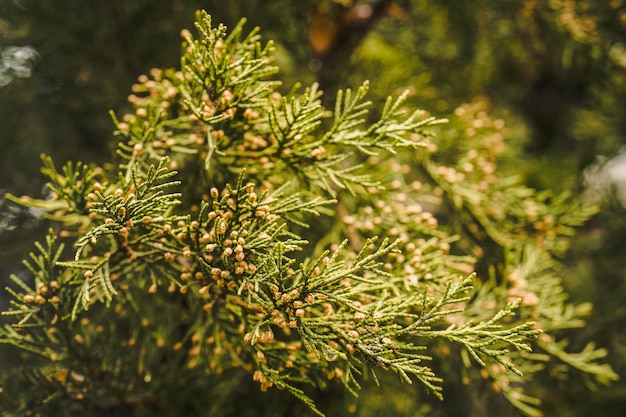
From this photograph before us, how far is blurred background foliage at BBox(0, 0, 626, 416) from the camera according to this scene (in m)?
1.81

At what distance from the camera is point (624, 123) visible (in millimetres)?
2768

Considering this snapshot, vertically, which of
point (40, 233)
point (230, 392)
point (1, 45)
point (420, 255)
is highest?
point (1, 45)

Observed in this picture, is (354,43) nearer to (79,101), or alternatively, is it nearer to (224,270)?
(79,101)

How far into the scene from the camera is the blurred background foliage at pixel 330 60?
71.2 inches

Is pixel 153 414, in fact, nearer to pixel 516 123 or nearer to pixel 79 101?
pixel 79 101

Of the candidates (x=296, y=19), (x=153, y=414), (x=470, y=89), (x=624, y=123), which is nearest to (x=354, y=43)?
(x=296, y=19)

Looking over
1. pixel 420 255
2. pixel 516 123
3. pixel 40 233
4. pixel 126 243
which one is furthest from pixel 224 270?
pixel 516 123

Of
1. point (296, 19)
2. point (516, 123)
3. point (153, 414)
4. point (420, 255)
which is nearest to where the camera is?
point (420, 255)

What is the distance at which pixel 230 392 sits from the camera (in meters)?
1.53

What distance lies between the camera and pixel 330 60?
6.79ft

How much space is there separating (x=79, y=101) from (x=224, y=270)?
1360mm

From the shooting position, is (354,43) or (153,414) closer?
(153,414)

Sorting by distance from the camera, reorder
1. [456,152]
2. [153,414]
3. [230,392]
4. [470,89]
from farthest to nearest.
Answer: [470,89] → [456,152] → [230,392] → [153,414]

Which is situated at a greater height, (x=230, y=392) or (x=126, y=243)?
(x=126, y=243)
